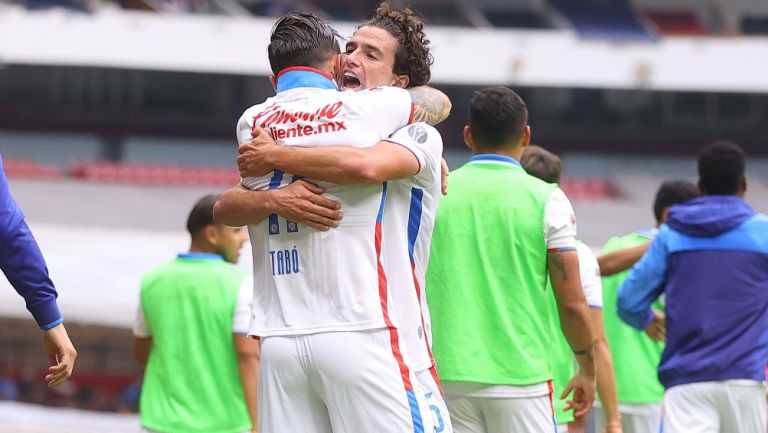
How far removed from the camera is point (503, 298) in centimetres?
420

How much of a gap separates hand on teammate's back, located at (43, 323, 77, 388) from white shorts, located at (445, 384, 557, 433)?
130 cm

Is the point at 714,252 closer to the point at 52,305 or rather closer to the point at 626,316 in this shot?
the point at 626,316

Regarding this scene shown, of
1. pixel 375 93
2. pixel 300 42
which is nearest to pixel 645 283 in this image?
pixel 375 93

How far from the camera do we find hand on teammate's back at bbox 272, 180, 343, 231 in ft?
10.5

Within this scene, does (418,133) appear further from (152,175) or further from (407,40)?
(152,175)

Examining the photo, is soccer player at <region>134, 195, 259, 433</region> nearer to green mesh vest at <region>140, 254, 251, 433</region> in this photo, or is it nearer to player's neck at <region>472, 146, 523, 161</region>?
green mesh vest at <region>140, 254, 251, 433</region>

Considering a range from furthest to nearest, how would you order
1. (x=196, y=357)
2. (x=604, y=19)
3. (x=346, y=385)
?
(x=604, y=19) < (x=196, y=357) < (x=346, y=385)

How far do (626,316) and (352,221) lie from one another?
2.37 m

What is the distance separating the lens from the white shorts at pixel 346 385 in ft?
10.3

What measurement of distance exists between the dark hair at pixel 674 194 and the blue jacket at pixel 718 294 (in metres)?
0.85

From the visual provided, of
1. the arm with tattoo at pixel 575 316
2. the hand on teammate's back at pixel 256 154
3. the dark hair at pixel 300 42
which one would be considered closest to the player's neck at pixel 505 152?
the arm with tattoo at pixel 575 316

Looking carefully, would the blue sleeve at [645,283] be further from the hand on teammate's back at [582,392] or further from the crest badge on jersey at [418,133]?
the crest badge on jersey at [418,133]

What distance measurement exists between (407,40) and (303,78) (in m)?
0.47

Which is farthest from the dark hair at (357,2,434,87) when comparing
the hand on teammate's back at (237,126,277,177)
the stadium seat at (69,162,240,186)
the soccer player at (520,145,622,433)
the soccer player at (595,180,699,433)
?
the stadium seat at (69,162,240,186)
